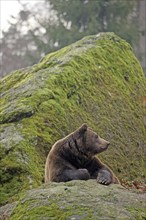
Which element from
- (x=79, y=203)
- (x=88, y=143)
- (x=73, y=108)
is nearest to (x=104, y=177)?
(x=88, y=143)

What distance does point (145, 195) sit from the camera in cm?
560

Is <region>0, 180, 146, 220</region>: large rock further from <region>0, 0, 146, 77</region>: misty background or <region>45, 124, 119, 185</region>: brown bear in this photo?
<region>0, 0, 146, 77</region>: misty background

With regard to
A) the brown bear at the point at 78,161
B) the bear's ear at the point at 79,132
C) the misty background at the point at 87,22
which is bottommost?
the brown bear at the point at 78,161

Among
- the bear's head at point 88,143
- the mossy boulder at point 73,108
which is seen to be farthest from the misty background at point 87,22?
the bear's head at point 88,143

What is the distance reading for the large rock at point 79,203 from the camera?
4.69 metres

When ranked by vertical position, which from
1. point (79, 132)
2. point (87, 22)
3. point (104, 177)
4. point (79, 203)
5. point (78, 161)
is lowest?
point (104, 177)

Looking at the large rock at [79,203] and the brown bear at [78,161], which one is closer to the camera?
the large rock at [79,203]

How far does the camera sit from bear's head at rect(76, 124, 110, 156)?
295 inches

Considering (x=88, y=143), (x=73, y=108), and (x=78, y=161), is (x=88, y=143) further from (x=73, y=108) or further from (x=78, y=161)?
(x=73, y=108)

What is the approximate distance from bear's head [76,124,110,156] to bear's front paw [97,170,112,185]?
0.58 m

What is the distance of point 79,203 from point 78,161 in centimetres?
244

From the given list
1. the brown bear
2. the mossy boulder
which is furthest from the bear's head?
the mossy boulder

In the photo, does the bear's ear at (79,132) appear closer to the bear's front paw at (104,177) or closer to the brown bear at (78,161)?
the brown bear at (78,161)

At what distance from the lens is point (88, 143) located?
24.8ft
